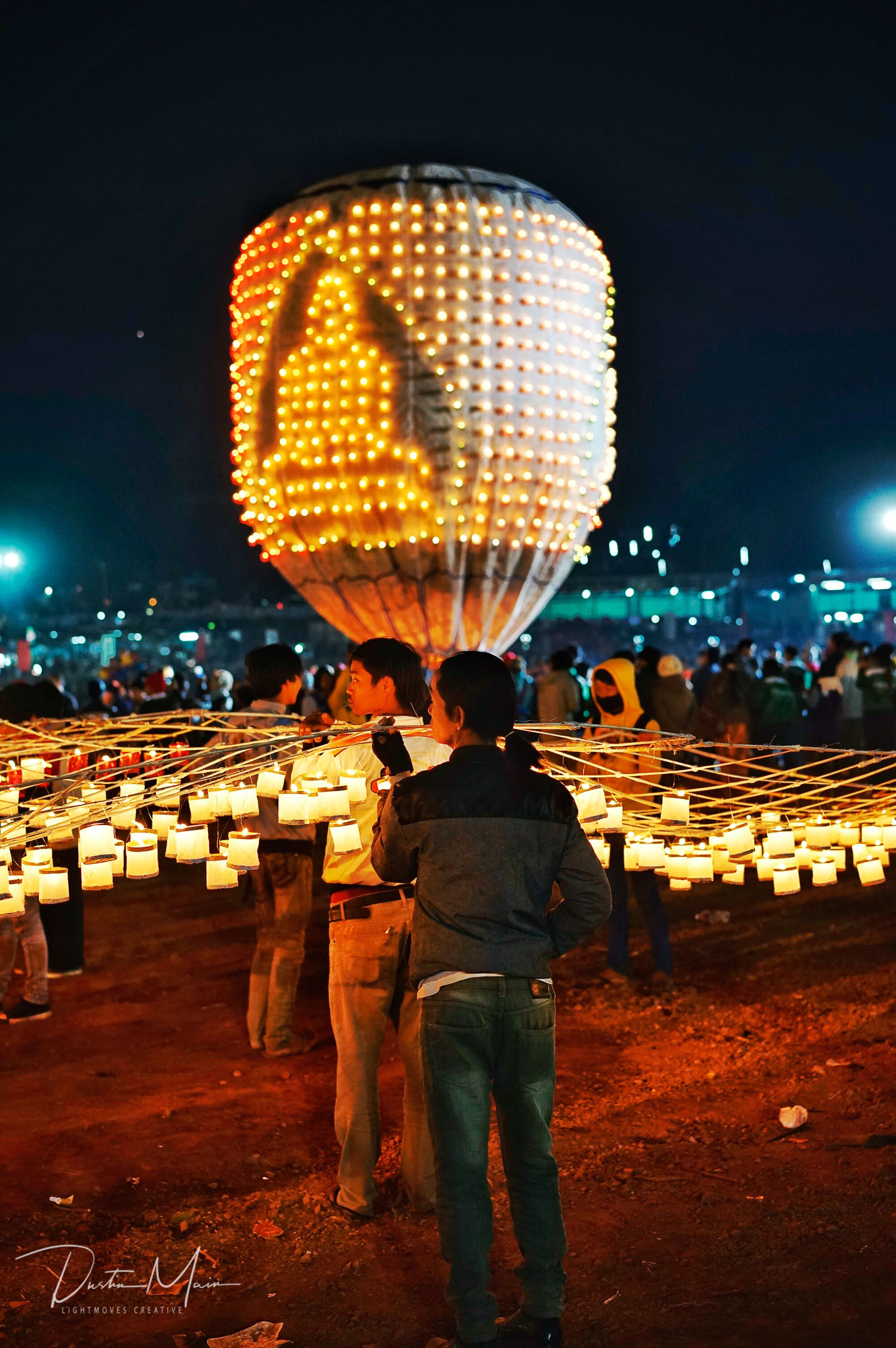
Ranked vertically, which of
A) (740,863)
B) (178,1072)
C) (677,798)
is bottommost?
(178,1072)

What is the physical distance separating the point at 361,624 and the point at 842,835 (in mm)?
7979

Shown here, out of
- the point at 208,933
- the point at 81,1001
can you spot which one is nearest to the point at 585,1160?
the point at 81,1001

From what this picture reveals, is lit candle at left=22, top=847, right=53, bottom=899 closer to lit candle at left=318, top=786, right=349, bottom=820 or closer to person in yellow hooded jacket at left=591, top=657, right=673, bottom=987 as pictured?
lit candle at left=318, top=786, right=349, bottom=820

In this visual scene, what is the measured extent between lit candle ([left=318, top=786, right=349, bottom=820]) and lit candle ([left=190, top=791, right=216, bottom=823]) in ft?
3.54

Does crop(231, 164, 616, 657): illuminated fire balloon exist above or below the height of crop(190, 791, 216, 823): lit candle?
above

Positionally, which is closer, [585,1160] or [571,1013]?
[585,1160]

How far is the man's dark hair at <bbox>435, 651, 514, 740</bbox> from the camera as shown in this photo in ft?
11.0

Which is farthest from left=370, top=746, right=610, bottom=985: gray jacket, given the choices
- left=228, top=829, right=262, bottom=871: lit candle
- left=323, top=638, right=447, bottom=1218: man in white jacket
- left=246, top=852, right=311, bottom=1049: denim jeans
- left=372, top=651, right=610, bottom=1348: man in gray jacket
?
left=246, top=852, right=311, bottom=1049: denim jeans

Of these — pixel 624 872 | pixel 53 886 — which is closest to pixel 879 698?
pixel 624 872

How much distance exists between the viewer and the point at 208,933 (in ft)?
29.5

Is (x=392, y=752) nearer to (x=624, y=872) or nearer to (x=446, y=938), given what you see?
(x=446, y=938)

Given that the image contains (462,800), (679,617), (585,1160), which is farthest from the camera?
(679,617)

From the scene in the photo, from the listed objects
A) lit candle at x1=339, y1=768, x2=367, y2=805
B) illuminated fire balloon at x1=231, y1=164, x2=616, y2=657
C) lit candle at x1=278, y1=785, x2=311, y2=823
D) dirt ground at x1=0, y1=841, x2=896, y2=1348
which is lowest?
dirt ground at x1=0, y1=841, x2=896, y2=1348

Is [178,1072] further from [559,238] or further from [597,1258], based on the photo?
[559,238]
